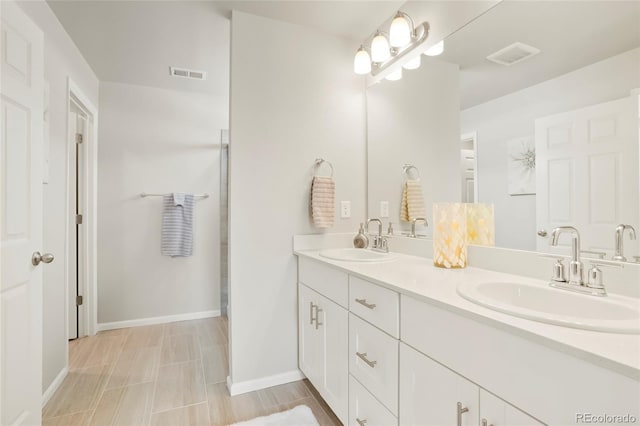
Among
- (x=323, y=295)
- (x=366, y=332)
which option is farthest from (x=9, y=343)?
(x=366, y=332)

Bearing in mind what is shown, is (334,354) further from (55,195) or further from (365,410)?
(55,195)

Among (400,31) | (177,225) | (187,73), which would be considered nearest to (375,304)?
(400,31)

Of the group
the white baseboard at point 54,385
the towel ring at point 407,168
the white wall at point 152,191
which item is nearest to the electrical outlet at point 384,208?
the towel ring at point 407,168

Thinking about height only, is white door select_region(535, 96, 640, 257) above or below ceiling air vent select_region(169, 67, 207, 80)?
below

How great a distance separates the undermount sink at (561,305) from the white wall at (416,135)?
617mm

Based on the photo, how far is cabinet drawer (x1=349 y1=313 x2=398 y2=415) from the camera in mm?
1129

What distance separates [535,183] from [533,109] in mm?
297

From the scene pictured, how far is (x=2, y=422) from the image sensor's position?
123 cm

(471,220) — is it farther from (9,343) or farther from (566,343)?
(9,343)

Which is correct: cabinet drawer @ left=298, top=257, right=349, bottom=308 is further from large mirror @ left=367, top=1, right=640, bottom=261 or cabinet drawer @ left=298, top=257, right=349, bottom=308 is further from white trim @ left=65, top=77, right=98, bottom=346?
white trim @ left=65, top=77, right=98, bottom=346

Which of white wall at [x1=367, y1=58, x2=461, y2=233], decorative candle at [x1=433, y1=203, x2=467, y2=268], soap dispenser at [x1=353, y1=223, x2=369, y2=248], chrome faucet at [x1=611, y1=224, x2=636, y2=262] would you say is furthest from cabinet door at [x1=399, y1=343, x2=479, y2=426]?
soap dispenser at [x1=353, y1=223, x2=369, y2=248]

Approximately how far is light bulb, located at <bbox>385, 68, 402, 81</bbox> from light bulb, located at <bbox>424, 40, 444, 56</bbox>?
0.23 meters

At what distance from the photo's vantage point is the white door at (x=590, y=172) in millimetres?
970

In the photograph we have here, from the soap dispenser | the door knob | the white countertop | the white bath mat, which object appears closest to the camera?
the white countertop
